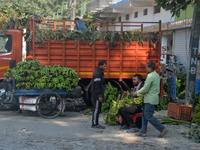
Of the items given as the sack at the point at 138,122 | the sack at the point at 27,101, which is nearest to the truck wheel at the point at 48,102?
the sack at the point at 27,101

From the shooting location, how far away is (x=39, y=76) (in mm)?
6980

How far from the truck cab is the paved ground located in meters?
2.01

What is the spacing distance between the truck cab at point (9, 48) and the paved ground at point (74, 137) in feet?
6.60

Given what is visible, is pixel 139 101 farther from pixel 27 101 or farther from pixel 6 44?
pixel 6 44

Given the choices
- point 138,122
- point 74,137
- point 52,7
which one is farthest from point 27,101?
point 52,7

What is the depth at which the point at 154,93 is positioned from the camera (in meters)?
5.15

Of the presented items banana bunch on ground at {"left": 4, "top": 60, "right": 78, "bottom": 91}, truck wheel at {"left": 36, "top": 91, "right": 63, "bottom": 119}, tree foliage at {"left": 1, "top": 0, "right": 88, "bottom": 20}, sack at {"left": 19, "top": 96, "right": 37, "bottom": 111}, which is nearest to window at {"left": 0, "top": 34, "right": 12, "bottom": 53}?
banana bunch on ground at {"left": 4, "top": 60, "right": 78, "bottom": 91}

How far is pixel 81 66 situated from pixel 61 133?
9.68 feet

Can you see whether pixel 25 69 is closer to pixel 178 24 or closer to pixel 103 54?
pixel 103 54

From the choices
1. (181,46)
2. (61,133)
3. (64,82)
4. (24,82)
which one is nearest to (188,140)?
(61,133)

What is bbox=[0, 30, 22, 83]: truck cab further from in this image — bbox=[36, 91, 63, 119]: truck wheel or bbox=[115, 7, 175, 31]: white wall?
bbox=[115, 7, 175, 31]: white wall

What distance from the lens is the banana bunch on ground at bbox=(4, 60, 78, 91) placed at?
6879 mm

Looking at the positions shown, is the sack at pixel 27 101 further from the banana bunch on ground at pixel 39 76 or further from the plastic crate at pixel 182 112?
the plastic crate at pixel 182 112

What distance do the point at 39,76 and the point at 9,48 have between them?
5.66ft
